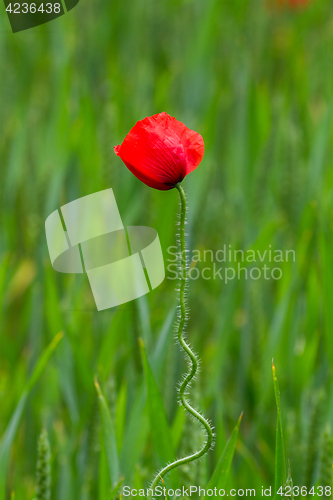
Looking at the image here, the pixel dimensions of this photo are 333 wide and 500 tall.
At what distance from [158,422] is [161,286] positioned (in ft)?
0.91

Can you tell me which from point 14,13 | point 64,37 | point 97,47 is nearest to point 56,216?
point 14,13

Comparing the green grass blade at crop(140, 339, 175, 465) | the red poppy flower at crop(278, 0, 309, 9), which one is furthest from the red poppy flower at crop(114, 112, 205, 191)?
the red poppy flower at crop(278, 0, 309, 9)

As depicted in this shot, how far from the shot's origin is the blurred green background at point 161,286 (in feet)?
1.46

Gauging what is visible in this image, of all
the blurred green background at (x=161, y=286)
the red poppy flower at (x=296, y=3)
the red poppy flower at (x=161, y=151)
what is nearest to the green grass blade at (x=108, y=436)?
the blurred green background at (x=161, y=286)

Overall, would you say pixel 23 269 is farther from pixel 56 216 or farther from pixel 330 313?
pixel 330 313

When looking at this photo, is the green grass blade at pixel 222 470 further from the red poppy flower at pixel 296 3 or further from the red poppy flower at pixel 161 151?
the red poppy flower at pixel 296 3

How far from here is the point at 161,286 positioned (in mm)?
628

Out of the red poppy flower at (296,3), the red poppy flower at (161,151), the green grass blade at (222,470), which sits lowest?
the green grass blade at (222,470)

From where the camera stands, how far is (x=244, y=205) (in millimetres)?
724

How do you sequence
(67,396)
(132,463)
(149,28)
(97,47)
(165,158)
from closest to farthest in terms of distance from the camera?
(165,158) → (132,463) → (67,396) → (97,47) → (149,28)

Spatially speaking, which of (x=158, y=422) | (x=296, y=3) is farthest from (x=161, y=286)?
(x=296, y=3)

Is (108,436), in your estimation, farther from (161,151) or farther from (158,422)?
(161,151)

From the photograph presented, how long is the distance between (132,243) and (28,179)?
0.22m

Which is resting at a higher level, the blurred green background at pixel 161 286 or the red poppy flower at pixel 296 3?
the red poppy flower at pixel 296 3
